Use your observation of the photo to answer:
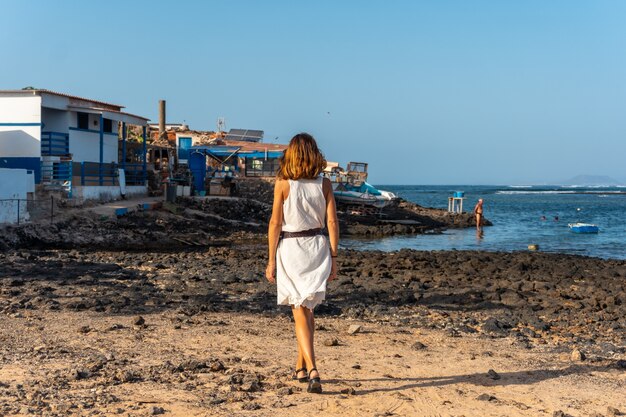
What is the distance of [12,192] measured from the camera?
78.9 ft

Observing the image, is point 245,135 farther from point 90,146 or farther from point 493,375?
point 493,375

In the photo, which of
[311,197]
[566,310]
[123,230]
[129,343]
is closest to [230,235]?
[123,230]

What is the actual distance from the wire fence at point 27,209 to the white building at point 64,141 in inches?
85.7

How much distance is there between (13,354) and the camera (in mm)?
6938

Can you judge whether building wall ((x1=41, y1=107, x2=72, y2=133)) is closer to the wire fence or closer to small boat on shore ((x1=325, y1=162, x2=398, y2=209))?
the wire fence

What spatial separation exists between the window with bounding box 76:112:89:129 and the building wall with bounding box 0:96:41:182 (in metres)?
3.45

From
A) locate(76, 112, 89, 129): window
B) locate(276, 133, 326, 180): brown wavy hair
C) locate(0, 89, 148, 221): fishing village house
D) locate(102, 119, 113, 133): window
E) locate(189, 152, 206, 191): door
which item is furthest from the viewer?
locate(189, 152, 206, 191): door

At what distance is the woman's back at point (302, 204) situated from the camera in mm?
5855

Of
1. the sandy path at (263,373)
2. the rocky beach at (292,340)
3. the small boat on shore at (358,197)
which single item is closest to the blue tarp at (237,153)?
the small boat on shore at (358,197)

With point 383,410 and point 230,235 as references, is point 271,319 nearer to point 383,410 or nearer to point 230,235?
point 383,410

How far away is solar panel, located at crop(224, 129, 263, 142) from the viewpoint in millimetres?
59200

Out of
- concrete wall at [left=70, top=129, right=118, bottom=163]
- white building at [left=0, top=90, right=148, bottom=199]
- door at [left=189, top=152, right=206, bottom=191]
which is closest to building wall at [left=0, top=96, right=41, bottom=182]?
white building at [left=0, top=90, right=148, bottom=199]

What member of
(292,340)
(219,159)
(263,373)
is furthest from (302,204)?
(219,159)

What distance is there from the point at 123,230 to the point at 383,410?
22.4 m
